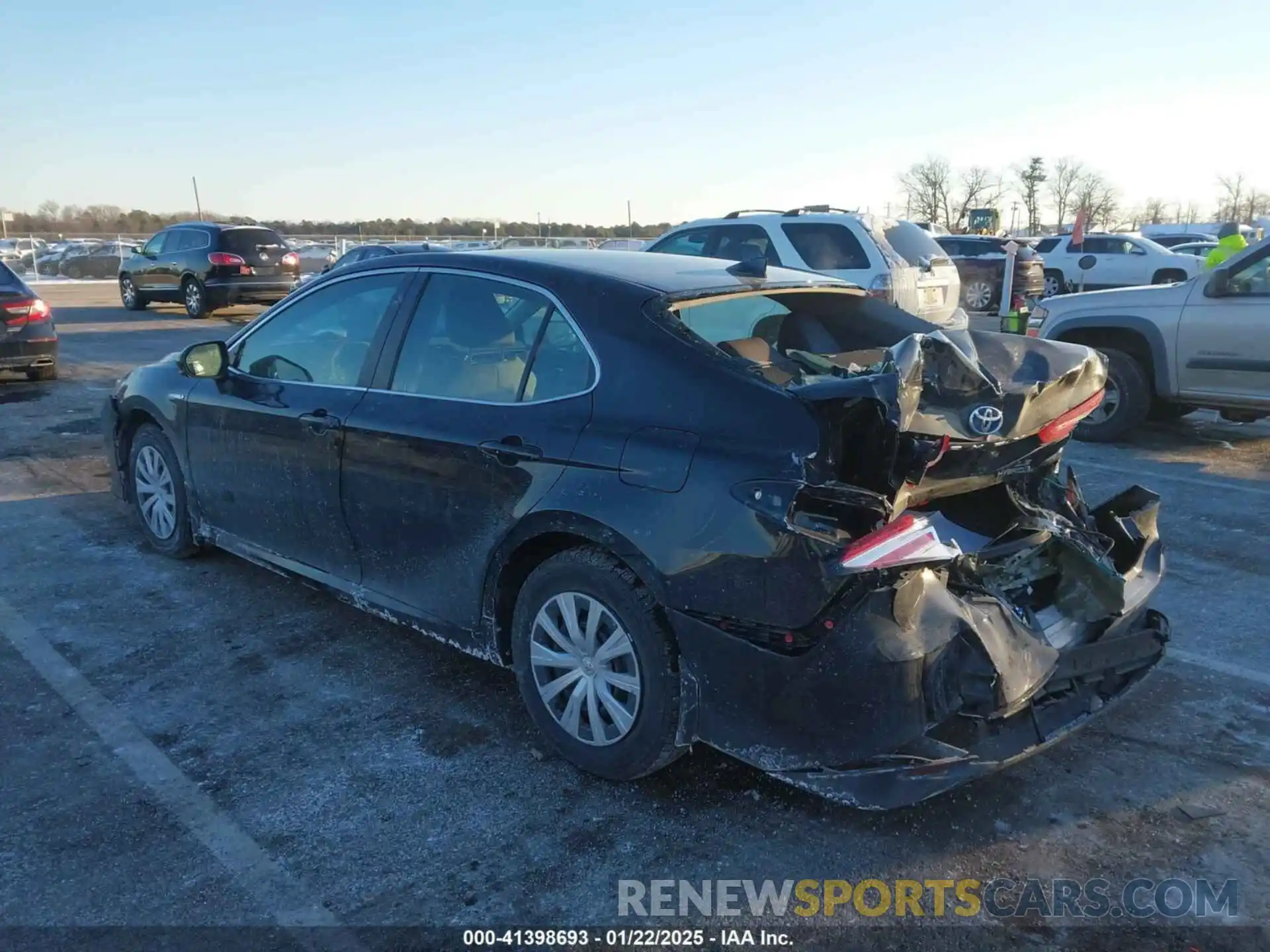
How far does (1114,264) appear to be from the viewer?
942 inches

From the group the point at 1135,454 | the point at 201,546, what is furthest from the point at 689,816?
the point at 1135,454

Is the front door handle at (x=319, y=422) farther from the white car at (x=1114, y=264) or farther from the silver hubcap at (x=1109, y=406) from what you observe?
the white car at (x=1114, y=264)

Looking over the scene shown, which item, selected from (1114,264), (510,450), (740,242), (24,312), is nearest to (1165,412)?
(740,242)

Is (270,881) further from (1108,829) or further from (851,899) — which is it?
(1108,829)

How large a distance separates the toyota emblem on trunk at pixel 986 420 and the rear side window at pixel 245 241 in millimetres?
17690

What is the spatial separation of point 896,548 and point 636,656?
2.86 feet

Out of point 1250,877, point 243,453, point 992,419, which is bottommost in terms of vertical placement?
point 1250,877

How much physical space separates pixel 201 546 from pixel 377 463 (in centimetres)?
200

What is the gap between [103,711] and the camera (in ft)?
12.1

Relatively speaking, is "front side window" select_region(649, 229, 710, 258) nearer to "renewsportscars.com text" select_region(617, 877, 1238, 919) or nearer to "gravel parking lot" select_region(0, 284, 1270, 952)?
"gravel parking lot" select_region(0, 284, 1270, 952)

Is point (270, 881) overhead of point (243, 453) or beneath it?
beneath

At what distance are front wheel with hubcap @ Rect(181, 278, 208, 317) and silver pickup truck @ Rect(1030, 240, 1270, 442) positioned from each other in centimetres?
1500

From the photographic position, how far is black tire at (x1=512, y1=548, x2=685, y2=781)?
118 inches

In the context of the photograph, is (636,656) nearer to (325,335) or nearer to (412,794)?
(412,794)
